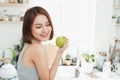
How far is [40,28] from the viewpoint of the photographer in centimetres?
132

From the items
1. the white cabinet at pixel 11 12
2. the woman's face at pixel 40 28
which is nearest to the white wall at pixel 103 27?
the white cabinet at pixel 11 12

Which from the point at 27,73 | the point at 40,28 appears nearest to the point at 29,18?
the point at 40,28

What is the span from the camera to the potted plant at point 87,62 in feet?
9.48

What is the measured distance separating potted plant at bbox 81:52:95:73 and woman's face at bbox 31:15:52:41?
5.44 feet

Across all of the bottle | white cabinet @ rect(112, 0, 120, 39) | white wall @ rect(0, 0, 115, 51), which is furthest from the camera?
white wall @ rect(0, 0, 115, 51)

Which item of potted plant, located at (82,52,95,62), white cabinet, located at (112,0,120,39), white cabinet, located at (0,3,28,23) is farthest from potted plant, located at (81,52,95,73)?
white cabinet, located at (0,3,28,23)

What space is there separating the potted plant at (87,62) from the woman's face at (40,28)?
166 centimetres

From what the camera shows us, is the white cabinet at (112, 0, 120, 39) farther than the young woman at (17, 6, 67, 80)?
Yes

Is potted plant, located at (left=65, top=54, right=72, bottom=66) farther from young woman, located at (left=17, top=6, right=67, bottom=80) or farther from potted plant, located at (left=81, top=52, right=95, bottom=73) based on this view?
young woman, located at (left=17, top=6, right=67, bottom=80)

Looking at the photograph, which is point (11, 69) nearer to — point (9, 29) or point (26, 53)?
point (9, 29)

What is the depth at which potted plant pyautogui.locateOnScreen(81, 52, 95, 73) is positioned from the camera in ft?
9.48

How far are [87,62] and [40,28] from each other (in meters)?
1.71

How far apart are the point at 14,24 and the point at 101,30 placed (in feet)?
3.98

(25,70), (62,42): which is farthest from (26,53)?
(62,42)
